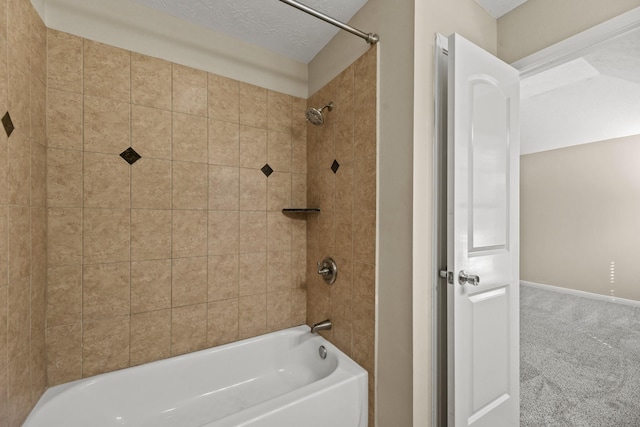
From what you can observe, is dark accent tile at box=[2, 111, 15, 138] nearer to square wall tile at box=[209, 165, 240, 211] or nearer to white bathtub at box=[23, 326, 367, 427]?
square wall tile at box=[209, 165, 240, 211]

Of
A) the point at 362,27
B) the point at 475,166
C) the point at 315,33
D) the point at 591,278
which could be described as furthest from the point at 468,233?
the point at 591,278

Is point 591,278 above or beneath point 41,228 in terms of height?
beneath

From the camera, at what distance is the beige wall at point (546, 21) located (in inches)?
46.7

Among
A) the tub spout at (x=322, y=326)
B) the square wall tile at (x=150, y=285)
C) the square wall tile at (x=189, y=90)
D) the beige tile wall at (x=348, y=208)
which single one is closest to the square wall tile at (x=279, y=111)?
the beige tile wall at (x=348, y=208)

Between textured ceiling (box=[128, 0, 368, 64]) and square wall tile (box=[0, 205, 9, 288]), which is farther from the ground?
textured ceiling (box=[128, 0, 368, 64])

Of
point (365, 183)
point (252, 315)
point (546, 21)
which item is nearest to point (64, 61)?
point (365, 183)

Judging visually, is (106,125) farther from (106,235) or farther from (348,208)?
(348,208)

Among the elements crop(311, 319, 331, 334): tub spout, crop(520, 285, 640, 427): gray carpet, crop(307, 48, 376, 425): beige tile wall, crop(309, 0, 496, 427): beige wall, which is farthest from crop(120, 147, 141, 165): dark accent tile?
crop(520, 285, 640, 427): gray carpet

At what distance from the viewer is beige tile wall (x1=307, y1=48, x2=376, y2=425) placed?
56.9 inches

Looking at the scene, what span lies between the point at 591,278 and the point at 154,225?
5867mm

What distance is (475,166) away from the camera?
1244mm

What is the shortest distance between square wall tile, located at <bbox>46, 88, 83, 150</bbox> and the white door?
5.89 ft

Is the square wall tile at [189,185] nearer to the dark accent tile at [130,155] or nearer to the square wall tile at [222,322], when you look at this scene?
the dark accent tile at [130,155]

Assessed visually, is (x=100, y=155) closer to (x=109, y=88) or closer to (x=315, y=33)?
(x=109, y=88)
